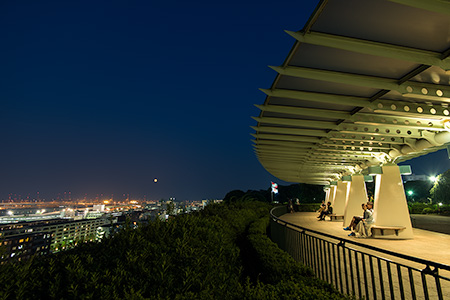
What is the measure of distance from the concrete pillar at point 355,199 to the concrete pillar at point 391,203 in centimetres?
420

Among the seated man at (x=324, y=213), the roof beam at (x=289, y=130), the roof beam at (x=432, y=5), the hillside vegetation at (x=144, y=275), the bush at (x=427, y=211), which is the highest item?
the roof beam at (x=289, y=130)

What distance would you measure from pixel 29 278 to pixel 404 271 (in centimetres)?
796

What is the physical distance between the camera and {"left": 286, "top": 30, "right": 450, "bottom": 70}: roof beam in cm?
445

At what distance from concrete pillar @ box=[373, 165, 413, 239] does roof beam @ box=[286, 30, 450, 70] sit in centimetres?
880

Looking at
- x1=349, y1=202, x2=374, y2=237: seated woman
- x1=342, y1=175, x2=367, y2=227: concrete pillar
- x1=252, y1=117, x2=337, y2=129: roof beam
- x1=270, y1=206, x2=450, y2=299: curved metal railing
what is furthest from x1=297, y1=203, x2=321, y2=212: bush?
x1=270, y1=206, x2=450, y2=299: curved metal railing

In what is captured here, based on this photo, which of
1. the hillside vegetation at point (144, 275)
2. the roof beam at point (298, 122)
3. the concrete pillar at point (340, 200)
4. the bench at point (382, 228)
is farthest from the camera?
the concrete pillar at point (340, 200)

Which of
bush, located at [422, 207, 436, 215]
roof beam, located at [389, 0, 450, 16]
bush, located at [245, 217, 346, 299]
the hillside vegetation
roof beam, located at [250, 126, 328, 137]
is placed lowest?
bush, located at [422, 207, 436, 215]

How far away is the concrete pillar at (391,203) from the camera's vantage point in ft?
36.3

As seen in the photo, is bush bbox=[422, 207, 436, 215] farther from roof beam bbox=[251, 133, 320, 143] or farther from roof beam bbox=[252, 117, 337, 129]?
roof beam bbox=[252, 117, 337, 129]

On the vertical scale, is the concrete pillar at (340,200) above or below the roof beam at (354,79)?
below

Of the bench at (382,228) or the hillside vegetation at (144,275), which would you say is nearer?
the hillside vegetation at (144,275)

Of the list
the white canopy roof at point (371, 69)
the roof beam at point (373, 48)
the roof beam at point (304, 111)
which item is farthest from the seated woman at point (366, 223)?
the roof beam at point (373, 48)

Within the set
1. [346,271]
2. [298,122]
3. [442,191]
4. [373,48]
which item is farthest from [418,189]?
[346,271]

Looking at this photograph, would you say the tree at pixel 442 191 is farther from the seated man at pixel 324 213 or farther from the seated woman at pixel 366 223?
the seated woman at pixel 366 223
